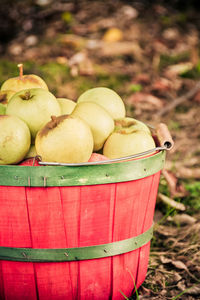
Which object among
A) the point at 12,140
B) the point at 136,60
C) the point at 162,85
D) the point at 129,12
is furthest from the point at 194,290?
the point at 129,12

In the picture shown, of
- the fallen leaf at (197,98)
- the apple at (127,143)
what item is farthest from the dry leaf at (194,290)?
the fallen leaf at (197,98)

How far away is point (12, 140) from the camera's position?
5.93 feet

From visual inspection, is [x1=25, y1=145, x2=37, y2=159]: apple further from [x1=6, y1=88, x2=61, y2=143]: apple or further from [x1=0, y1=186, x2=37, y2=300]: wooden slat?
[x1=0, y1=186, x2=37, y2=300]: wooden slat

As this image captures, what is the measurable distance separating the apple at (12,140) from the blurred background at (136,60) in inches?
57.6

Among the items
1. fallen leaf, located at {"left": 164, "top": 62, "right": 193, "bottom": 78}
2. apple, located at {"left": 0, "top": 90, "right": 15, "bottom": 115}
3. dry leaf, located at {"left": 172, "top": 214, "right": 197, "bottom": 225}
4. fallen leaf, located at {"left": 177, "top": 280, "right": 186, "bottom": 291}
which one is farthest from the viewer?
fallen leaf, located at {"left": 164, "top": 62, "right": 193, "bottom": 78}

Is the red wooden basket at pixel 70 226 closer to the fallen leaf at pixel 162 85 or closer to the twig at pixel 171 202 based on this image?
the twig at pixel 171 202

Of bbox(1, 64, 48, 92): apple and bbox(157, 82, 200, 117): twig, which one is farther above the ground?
bbox(1, 64, 48, 92): apple

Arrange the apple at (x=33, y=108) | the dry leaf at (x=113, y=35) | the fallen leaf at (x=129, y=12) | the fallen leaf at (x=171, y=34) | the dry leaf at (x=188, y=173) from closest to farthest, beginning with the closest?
1. the apple at (x=33, y=108)
2. the dry leaf at (x=188, y=173)
3. the dry leaf at (x=113, y=35)
4. the fallen leaf at (x=171, y=34)
5. the fallen leaf at (x=129, y=12)

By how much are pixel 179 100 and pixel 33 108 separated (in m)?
3.90

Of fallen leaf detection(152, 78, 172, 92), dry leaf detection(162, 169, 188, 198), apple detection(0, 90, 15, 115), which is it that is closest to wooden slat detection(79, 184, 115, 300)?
apple detection(0, 90, 15, 115)

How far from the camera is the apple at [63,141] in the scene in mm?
1784

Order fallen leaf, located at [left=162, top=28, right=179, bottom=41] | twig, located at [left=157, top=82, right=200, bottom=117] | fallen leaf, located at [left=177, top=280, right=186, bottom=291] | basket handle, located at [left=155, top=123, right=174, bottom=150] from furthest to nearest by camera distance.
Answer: fallen leaf, located at [left=162, top=28, right=179, bottom=41], twig, located at [left=157, top=82, right=200, bottom=117], fallen leaf, located at [left=177, top=280, right=186, bottom=291], basket handle, located at [left=155, top=123, right=174, bottom=150]

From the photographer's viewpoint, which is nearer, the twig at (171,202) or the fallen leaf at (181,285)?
the fallen leaf at (181,285)

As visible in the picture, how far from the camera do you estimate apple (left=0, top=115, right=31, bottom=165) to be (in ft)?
5.91
